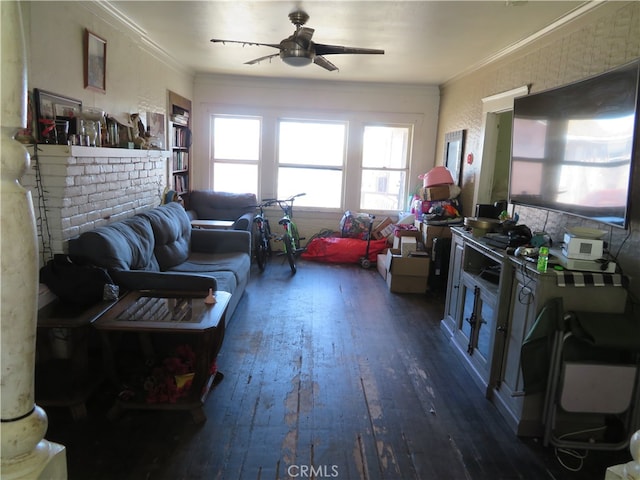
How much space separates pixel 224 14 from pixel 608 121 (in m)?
2.67

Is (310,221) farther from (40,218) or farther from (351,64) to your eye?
(40,218)

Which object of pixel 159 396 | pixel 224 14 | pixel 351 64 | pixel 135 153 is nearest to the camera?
pixel 159 396

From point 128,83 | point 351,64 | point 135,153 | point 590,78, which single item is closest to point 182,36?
point 128,83

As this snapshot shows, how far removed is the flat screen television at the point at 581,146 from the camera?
7.00 ft

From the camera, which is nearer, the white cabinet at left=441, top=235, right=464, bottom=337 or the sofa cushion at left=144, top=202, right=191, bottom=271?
the white cabinet at left=441, top=235, right=464, bottom=337

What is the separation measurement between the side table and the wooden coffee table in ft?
0.33

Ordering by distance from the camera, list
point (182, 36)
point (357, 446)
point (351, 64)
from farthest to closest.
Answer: point (351, 64), point (182, 36), point (357, 446)

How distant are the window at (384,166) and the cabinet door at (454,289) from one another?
10.5ft

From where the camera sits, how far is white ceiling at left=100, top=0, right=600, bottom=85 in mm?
3012

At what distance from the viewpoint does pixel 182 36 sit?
4090mm

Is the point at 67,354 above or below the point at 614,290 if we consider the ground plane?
below

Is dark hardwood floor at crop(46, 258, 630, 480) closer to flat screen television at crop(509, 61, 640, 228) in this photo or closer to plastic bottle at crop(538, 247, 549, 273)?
plastic bottle at crop(538, 247, 549, 273)

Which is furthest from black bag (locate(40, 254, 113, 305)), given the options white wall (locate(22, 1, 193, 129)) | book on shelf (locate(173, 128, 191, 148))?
book on shelf (locate(173, 128, 191, 148))

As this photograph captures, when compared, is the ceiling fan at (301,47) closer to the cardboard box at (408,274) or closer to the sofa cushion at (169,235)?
the sofa cushion at (169,235)
